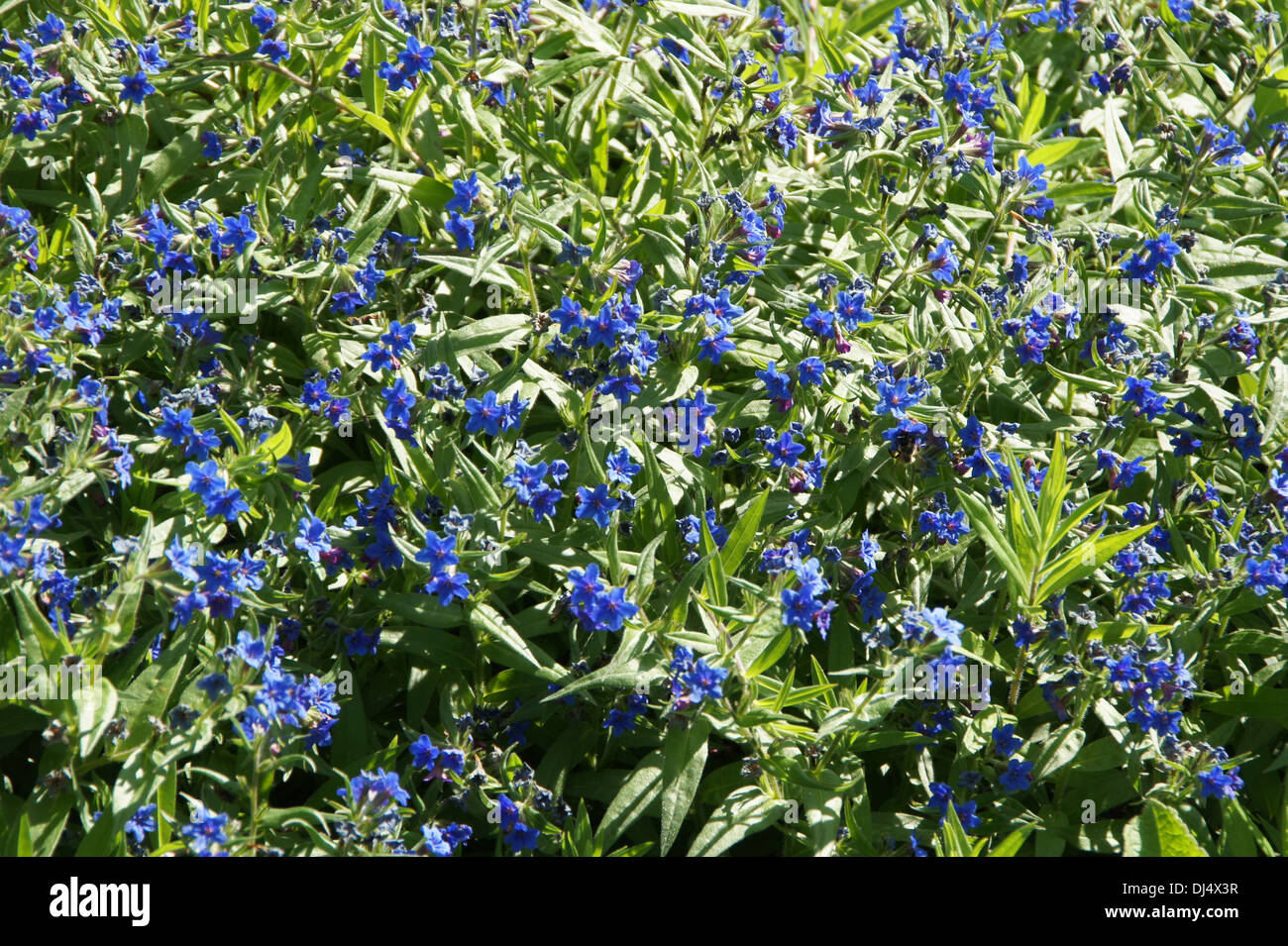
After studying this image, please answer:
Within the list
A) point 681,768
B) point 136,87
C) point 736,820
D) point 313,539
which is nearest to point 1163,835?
point 736,820

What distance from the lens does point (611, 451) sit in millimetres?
4543

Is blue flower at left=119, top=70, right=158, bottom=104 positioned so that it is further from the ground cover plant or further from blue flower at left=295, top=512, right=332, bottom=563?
blue flower at left=295, top=512, right=332, bottom=563

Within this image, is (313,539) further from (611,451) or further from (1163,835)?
(1163,835)

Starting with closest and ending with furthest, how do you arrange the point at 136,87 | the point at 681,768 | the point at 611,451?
the point at 681,768 < the point at 611,451 < the point at 136,87

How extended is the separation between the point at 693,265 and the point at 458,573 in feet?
6.14

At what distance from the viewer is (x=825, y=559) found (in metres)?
4.42

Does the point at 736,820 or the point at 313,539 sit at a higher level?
the point at 313,539

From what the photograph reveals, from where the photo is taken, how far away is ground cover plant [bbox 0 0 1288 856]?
3963 mm

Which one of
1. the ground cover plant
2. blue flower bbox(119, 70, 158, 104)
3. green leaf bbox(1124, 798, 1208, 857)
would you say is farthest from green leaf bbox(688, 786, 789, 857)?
blue flower bbox(119, 70, 158, 104)

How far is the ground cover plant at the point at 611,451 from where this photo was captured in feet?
13.0

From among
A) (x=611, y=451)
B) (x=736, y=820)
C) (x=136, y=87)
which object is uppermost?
(x=136, y=87)

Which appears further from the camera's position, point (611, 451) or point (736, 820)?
point (611, 451)
